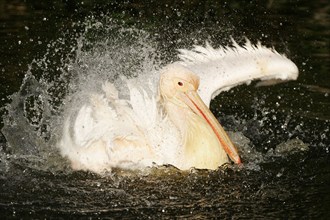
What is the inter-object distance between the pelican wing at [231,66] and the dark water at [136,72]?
0.47 meters

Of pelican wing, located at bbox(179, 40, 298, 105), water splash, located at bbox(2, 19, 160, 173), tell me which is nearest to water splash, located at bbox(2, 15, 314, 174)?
water splash, located at bbox(2, 19, 160, 173)

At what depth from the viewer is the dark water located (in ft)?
19.8

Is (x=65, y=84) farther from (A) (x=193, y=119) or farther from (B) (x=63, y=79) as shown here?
(A) (x=193, y=119)

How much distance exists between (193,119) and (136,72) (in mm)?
790

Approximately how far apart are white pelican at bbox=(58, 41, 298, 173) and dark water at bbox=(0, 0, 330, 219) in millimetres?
117

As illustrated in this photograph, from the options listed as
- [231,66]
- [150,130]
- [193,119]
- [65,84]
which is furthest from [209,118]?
[65,84]

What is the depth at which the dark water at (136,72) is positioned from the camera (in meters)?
6.04

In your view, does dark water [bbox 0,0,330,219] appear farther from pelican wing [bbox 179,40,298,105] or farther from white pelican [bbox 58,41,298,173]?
pelican wing [bbox 179,40,298,105]

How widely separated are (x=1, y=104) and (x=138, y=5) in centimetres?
360

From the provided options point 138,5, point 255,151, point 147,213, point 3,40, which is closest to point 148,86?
point 255,151

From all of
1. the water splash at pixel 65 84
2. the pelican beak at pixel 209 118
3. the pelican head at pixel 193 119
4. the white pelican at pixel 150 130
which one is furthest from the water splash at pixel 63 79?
the pelican beak at pixel 209 118

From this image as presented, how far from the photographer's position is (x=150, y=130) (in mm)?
6527

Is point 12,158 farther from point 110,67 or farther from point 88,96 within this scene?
point 110,67

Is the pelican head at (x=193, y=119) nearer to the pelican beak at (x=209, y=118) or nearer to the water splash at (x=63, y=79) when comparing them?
the pelican beak at (x=209, y=118)
